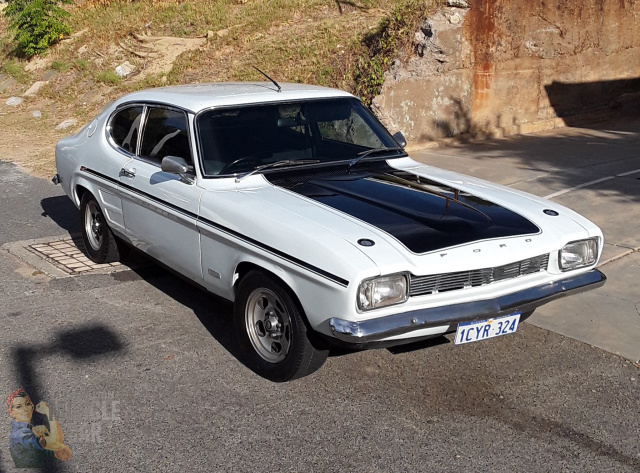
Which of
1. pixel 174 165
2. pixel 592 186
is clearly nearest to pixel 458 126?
pixel 592 186

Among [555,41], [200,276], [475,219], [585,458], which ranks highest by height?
[555,41]

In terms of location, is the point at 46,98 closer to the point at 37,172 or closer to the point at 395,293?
the point at 37,172

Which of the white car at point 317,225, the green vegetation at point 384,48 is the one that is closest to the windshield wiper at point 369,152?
the white car at point 317,225

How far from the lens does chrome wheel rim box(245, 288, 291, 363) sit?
4.39 metres

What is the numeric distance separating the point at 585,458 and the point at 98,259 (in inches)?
179

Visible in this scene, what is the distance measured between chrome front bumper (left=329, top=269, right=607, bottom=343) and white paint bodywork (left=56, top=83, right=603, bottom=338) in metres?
0.04

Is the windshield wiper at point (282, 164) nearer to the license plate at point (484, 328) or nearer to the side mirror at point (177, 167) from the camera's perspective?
the side mirror at point (177, 167)

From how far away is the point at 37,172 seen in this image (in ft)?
36.6

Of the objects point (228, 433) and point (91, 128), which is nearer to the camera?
point (228, 433)

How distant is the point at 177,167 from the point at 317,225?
1.27 m

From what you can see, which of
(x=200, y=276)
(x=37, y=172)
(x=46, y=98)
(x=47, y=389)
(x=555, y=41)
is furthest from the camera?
(x=46, y=98)

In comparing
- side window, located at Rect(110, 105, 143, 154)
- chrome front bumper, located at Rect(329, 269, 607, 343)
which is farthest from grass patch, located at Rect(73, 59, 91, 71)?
chrome front bumper, located at Rect(329, 269, 607, 343)

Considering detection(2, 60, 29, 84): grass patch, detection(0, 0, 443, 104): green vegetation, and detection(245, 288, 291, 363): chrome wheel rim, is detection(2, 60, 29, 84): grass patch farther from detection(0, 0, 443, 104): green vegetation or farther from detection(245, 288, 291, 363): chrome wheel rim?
detection(245, 288, 291, 363): chrome wheel rim

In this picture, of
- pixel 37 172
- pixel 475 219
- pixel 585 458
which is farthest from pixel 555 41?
pixel 585 458
